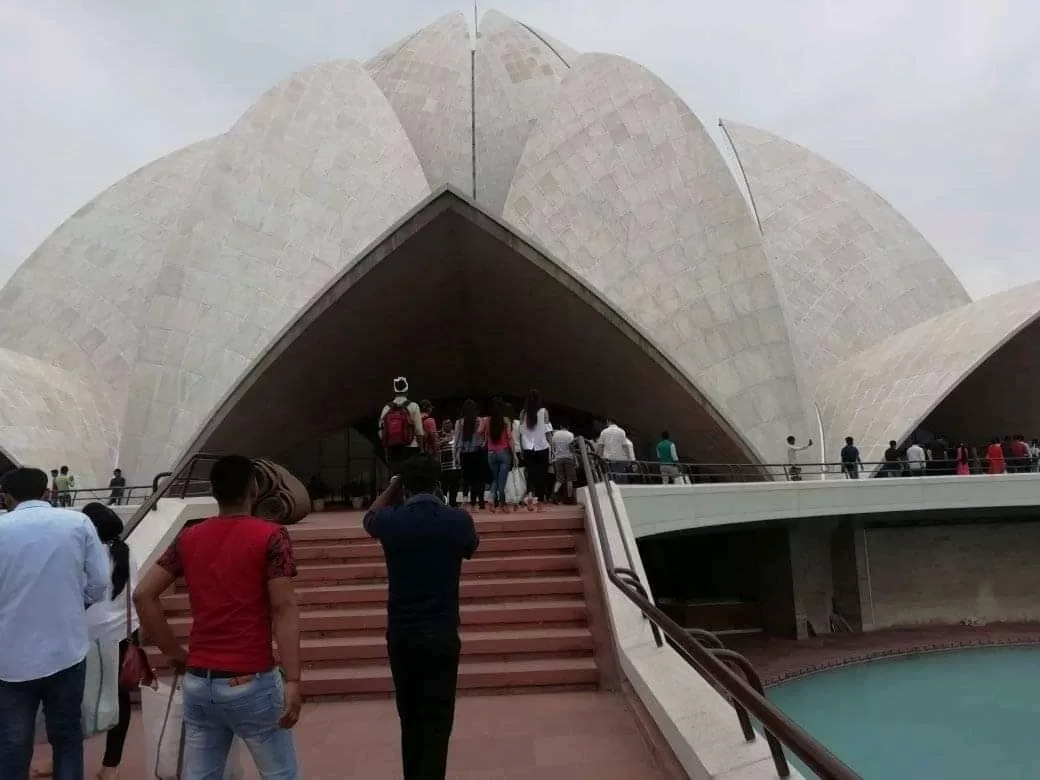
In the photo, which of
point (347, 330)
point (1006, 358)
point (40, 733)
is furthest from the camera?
point (1006, 358)

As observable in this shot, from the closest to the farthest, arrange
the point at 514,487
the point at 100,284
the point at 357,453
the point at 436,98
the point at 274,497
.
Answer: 1. the point at 274,497
2. the point at 514,487
3. the point at 100,284
4. the point at 436,98
5. the point at 357,453

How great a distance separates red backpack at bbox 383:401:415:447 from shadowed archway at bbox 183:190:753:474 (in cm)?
578

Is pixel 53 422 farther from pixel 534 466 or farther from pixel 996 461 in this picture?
pixel 996 461

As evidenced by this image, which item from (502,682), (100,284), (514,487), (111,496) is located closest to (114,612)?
(502,682)

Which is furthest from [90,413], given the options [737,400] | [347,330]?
[737,400]

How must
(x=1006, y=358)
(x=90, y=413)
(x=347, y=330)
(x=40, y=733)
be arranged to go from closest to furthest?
(x=40, y=733) → (x=347, y=330) → (x=90, y=413) → (x=1006, y=358)

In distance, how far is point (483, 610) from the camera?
17.1 ft

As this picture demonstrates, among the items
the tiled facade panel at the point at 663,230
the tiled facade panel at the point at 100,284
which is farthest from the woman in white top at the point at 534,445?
the tiled facade panel at the point at 100,284

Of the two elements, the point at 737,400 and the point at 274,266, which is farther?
the point at 274,266

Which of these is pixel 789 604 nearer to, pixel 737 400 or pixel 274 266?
pixel 737 400

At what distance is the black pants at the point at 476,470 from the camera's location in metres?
7.74

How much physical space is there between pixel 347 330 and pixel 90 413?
17.5ft

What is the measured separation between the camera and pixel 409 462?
2809 millimetres

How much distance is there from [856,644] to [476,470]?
29.2ft
